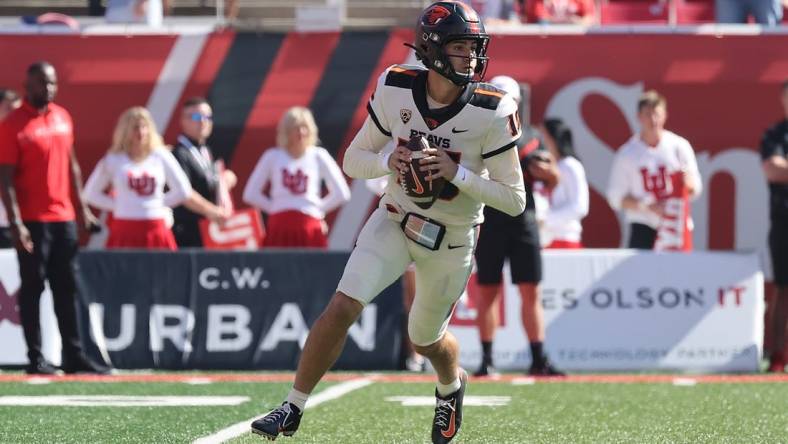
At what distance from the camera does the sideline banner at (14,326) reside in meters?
9.83

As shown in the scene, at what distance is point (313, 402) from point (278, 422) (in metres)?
2.25

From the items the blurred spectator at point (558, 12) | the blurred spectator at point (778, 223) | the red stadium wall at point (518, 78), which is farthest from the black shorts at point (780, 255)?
the blurred spectator at point (558, 12)

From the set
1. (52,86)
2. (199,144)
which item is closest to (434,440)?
(52,86)

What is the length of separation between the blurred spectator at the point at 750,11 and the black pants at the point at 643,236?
8.99 ft

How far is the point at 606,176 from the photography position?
1145 cm

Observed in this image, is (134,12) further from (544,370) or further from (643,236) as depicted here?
(544,370)

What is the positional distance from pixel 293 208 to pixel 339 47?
1798 mm

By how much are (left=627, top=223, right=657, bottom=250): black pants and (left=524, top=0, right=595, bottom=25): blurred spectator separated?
2623 millimetres

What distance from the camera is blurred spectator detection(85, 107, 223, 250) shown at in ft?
32.5

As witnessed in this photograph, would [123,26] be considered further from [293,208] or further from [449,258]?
[449,258]

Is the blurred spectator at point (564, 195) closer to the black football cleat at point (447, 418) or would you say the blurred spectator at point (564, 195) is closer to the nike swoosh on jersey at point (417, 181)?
the black football cleat at point (447, 418)

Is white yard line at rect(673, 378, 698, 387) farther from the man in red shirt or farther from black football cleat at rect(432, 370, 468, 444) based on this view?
the man in red shirt

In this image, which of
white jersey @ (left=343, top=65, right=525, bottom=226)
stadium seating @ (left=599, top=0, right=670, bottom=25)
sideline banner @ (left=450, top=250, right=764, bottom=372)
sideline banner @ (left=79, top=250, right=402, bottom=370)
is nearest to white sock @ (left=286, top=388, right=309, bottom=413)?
white jersey @ (left=343, top=65, right=525, bottom=226)

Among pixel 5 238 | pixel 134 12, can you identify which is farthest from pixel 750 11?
pixel 5 238
